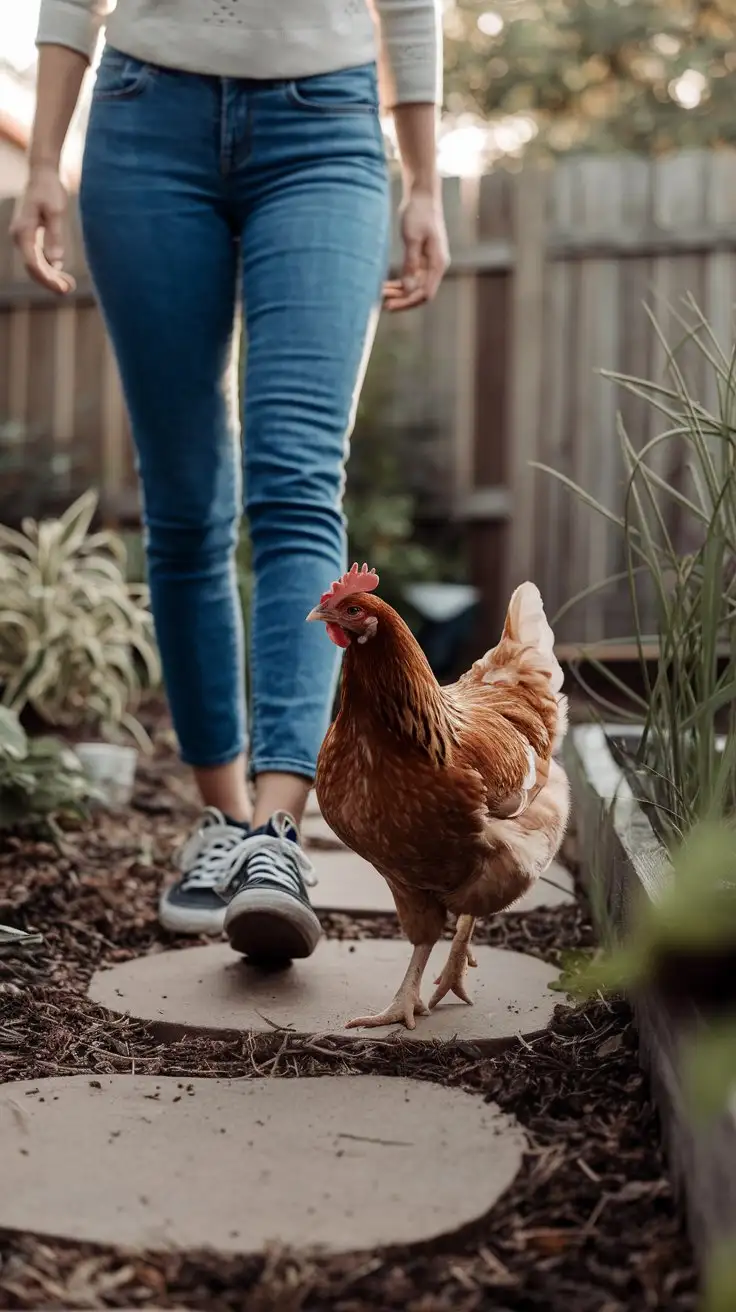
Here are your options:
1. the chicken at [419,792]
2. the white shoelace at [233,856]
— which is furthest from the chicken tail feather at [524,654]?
the white shoelace at [233,856]

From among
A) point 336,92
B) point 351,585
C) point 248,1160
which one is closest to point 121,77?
point 336,92

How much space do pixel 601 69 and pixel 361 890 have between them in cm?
969

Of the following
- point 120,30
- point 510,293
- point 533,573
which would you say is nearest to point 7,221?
point 510,293

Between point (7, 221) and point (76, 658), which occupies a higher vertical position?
point (7, 221)

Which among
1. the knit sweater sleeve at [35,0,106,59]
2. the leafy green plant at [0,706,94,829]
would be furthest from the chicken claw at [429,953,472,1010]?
the knit sweater sleeve at [35,0,106,59]

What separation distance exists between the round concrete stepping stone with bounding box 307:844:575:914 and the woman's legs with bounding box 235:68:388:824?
0.39 meters

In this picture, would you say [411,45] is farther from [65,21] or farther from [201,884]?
[201,884]

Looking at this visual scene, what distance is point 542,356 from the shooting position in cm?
584

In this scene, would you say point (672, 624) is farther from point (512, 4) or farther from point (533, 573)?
point (512, 4)

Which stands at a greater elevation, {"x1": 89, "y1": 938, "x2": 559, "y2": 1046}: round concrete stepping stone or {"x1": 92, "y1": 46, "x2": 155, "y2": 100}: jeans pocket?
{"x1": 92, "y1": 46, "x2": 155, "y2": 100}: jeans pocket

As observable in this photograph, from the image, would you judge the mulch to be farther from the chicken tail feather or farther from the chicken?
the chicken tail feather

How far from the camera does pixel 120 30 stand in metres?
2.15

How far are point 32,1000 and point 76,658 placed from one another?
7.79 feet

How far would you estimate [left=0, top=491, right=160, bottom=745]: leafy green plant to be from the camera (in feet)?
13.1
